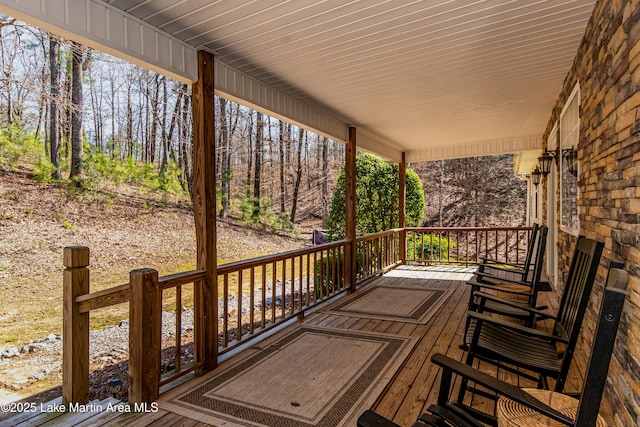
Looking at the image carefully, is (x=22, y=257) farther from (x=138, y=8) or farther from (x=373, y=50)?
(x=373, y=50)

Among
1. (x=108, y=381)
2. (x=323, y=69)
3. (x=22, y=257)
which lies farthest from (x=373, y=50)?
(x=22, y=257)

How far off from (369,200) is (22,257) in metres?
7.73

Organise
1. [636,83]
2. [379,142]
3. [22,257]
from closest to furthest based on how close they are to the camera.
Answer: [636,83], [379,142], [22,257]

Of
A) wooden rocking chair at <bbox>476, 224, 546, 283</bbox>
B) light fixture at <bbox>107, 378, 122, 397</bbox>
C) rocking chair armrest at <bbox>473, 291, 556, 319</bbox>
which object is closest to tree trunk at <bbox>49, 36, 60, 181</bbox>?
light fixture at <bbox>107, 378, 122, 397</bbox>

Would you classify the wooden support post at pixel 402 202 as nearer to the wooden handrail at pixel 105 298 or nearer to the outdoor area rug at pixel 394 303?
the outdoor area rug at pixel 394 303

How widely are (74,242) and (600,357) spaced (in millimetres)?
10638

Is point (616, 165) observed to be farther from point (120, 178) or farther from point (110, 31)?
point (120, 178)

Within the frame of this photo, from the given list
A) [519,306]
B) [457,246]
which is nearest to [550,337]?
[519,306]

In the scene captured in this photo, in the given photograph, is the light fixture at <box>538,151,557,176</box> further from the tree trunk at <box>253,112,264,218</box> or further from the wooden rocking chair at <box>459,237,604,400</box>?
the tree trunk at <box>253,112,264,218</box>

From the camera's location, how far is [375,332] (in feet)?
12.9

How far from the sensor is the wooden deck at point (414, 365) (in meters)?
2.34

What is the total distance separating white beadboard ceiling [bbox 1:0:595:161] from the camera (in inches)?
99.2

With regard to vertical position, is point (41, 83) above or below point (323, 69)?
above

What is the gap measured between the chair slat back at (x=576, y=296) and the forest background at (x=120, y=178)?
7.38m
